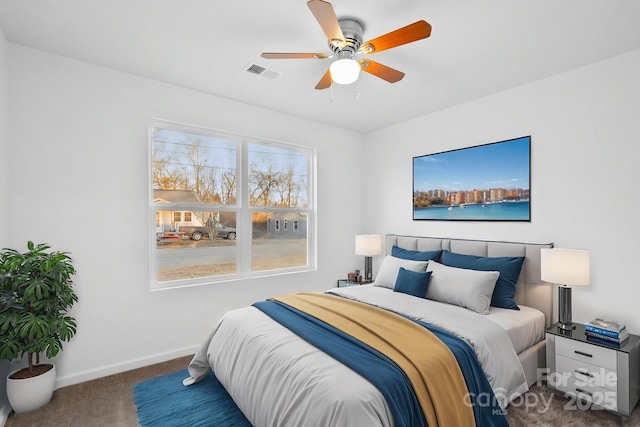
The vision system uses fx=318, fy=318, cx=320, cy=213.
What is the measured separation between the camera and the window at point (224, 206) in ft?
10.8

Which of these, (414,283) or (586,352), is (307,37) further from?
(586,352)

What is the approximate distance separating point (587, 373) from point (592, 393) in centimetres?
13

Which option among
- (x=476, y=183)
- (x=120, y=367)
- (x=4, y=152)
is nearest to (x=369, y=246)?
(x=476, y=183)

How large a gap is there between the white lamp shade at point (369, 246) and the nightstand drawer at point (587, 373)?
7.07ft

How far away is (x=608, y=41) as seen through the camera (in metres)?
2.38

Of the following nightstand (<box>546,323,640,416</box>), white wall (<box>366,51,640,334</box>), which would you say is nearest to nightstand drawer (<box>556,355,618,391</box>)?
nightstand (<box>546,323,640,416</box>)

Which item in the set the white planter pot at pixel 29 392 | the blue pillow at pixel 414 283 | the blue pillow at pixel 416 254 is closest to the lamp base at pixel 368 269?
the blue pillow at pixel 416 254

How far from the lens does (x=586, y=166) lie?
108 inches

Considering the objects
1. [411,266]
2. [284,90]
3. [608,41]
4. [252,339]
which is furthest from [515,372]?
[284,90]

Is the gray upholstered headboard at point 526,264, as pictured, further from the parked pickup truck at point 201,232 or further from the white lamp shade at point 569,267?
the parked pickup truck at point 201,232

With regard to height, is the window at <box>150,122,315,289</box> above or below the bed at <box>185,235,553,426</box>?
above

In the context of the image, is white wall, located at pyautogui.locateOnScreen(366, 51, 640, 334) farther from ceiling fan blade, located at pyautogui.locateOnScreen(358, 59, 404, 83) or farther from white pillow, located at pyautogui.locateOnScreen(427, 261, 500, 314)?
ceiling fan blade, located at pyautogui.locateOnScreen(358, 59, 404, 83)

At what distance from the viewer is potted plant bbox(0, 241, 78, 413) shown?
2127 millimetres

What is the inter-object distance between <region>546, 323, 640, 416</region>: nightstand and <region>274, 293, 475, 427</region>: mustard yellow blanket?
1219 mm
